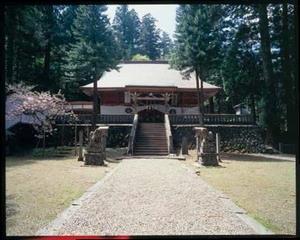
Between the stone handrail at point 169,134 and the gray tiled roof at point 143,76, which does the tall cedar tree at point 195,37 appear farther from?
the gray tiled roof at point 143,76

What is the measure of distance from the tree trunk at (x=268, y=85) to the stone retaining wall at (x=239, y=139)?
0.41 m

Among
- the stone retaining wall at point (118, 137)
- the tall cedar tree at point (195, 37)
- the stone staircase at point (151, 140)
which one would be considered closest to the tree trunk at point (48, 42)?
the tall cedar tree at point (195, 37)

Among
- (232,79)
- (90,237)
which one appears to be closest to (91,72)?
(232,79)

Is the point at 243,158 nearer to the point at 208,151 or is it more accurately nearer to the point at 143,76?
the point at 208,151

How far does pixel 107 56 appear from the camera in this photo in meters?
9.79

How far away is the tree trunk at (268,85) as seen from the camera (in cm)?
900

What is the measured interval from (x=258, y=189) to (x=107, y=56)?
5455mm

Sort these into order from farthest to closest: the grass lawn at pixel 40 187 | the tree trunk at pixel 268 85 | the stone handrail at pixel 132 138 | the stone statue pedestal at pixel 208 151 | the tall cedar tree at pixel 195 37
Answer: the stone handrail at pixel 132 138
the stone statue pedestal at pixel 208 151
the tree trunk at pixel 268 85
the tall cedar tree at pixel 195 37
the grass lawn at pixel 40 187

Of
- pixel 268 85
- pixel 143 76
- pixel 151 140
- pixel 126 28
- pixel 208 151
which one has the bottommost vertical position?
pixel 208 151

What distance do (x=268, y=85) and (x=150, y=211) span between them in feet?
21.4

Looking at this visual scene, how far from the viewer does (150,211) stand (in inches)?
233

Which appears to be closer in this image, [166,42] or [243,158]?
[166,42]

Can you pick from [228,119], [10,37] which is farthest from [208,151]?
[10,37]

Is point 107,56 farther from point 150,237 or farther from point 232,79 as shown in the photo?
point 150,237
